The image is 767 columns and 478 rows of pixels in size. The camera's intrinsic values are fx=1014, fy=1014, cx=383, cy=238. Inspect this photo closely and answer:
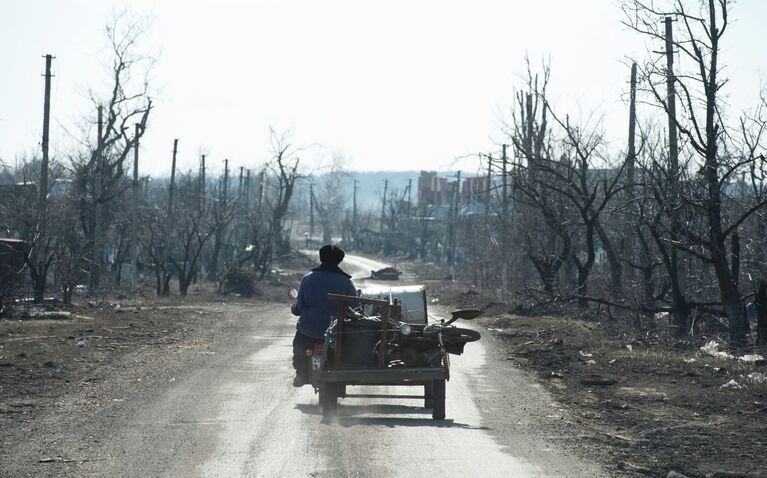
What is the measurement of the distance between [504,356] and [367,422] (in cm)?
933

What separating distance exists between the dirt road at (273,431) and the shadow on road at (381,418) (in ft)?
0.06

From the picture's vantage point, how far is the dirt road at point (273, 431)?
830cm

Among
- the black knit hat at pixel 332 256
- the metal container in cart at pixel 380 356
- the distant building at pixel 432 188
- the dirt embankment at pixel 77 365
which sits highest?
the distant building at pixel 432 188

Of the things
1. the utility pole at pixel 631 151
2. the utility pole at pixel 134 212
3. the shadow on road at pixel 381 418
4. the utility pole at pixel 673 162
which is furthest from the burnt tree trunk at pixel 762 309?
the utility pole at pixel 134 212

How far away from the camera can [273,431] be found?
9930 mm

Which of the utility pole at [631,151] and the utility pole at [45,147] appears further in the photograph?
the utility pole at [45,147]

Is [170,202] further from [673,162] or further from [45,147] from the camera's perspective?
[673,162]

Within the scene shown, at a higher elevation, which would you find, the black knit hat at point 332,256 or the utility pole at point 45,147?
the utility pole at point 45,147

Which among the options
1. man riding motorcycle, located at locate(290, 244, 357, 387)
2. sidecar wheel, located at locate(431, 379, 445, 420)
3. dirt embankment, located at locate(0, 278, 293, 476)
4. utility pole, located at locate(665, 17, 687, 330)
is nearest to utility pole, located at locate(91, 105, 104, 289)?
dirt embankment, located at locate(0, 278, 293, 476)

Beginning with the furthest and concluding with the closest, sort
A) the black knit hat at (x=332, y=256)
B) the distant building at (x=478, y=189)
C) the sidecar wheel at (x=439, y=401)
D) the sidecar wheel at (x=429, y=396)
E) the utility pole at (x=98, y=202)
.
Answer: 1. the utility pole at (x=98, y=202)
2. the distant building at (x=478, y=189)
3. the black knit hat at (x=332, y=256)
4. the sidecar wheel at (x=429, y=396)
5. the sidecar wheel at (x=439, y=401)

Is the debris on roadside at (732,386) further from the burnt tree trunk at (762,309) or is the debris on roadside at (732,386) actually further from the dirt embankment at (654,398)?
the burnt tree trunk at (762,309)

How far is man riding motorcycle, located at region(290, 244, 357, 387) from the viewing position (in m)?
12.2

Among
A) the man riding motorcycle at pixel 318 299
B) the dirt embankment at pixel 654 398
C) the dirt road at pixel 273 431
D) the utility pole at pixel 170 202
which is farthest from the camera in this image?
the utility pole at pixel 170 202

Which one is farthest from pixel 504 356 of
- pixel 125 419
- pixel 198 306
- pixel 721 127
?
pixel 198 306
